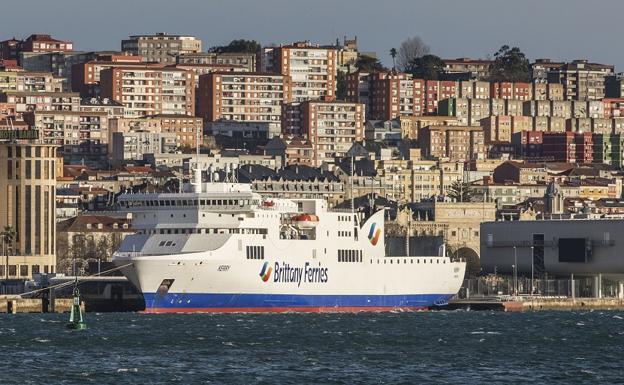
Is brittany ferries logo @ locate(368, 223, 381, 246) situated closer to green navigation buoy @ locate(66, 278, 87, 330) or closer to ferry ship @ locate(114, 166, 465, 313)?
ferry ship @ locate(114, 166, 465, 313)

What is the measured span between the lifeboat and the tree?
219 feet

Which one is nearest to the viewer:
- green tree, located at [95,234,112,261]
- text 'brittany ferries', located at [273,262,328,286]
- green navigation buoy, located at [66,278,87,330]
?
green navigation buoy, located at [66,278,87,330]

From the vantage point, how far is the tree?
172 m

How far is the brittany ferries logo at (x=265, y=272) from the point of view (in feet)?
329

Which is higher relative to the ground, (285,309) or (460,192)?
(460,192)

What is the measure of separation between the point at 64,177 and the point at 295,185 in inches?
789

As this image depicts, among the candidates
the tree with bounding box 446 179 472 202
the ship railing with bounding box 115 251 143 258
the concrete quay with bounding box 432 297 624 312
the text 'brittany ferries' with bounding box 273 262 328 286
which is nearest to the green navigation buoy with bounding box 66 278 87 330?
the ship railing with bounding box 115 251 143 258

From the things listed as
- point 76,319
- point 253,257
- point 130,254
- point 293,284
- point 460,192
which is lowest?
point 76,319

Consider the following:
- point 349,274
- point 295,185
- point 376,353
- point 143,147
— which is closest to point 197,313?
point 349,274

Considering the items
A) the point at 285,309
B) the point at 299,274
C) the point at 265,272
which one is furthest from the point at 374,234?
the point at 265,272

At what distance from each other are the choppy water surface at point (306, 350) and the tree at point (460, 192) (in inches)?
2781

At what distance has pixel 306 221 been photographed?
104 m

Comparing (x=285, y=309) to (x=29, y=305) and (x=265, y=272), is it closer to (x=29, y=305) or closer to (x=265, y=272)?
(x=265, y=272)

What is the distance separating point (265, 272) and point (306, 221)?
4338 mm
